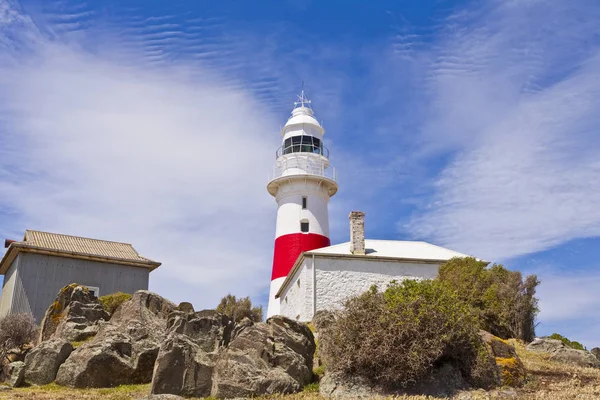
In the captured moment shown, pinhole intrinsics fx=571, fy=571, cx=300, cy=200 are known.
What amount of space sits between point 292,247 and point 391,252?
565cm


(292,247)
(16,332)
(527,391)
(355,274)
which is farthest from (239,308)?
(527,391)

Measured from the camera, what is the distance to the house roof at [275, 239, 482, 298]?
84.8 feet

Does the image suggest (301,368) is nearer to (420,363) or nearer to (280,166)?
(420,363)

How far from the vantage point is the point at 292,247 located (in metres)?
30.1

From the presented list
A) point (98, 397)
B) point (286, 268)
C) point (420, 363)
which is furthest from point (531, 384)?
point (286, 268)

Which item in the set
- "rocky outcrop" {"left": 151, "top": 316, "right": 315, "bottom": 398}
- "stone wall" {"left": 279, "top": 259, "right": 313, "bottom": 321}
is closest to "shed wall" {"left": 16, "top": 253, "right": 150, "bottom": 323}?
"stone wall" {"left": 279, "top": 259, "right": 313, "bottom": 321}

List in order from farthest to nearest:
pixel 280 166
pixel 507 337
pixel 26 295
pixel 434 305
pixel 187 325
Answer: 1. pixel 280 166
2. pixel 26 295
3. pixel 507 337
4. pixel 187 325
5. pixel 434 305

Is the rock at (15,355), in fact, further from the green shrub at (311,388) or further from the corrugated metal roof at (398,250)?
the corrugated metal roof at (398,250)

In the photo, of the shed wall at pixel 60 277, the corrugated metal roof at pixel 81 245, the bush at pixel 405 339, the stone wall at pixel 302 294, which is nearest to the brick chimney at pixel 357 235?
the stone wall at pixel 302 294

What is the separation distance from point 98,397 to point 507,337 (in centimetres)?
1433

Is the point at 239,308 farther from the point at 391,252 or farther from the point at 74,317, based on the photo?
the point at 74,317

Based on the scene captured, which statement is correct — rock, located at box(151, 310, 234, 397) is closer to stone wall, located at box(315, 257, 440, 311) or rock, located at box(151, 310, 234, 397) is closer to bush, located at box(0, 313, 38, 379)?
bush, located at box(0, 313, 38, 379)

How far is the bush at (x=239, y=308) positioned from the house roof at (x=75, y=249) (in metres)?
5.26

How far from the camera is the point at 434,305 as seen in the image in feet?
38.6
